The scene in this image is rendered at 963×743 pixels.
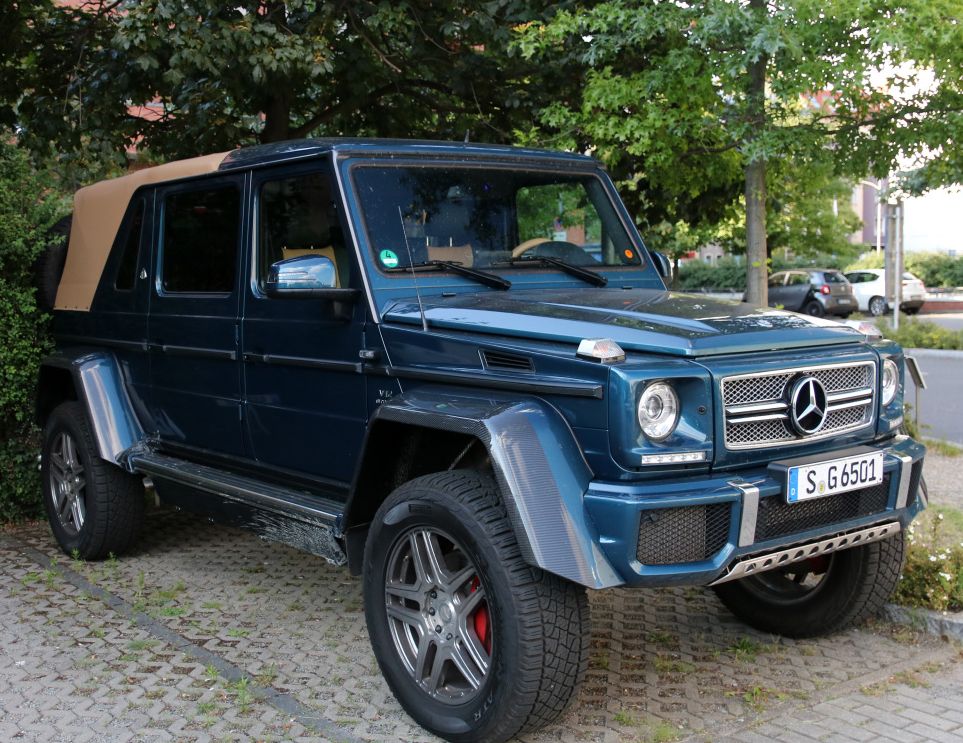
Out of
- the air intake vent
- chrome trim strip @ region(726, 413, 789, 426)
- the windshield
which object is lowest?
chrome trim strip @ region(726, 413, 789, 426)

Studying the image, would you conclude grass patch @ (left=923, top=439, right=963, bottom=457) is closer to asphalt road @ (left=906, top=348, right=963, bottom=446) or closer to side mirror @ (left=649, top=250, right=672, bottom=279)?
asphalt road @ (left=906, top=348, right=963, bottom=446)

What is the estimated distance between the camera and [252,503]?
4902 mm

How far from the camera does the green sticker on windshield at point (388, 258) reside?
4477 mm

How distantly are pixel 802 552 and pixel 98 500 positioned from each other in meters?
4.01

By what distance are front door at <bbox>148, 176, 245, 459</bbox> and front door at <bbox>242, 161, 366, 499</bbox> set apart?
0.17 metres

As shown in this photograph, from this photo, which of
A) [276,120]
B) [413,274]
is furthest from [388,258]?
[276,120]

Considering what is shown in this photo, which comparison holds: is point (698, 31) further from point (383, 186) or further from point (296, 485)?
point (296, 485)

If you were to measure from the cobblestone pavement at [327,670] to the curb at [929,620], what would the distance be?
63 mm

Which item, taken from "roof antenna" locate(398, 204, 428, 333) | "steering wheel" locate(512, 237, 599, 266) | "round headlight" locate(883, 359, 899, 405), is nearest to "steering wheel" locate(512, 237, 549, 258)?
"steering wheel" locate(512, 237, 599, 266)

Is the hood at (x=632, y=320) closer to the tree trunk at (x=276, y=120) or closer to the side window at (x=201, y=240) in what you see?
the side window at (x=201, y=240)

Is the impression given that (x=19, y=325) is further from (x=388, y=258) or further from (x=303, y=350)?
(x=388, y=258)

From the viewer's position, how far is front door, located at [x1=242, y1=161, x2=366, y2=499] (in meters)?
4.51

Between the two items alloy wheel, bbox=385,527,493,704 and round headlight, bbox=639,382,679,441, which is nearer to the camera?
round headlight, bbox=639,382,679,441

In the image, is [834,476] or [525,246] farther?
[525,246]
